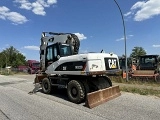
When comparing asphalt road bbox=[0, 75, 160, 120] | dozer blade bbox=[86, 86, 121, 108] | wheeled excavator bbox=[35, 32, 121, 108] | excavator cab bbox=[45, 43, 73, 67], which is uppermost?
excavator cab bbox=[45, 43, 73, 67]

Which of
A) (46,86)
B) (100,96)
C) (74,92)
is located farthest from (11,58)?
(100,96)

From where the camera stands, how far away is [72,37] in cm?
1246

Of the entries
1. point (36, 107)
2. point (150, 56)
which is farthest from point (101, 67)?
point (150, 56)

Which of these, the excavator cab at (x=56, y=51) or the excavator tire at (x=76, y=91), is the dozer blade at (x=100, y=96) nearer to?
the excavator tire at (x=76, y=91)

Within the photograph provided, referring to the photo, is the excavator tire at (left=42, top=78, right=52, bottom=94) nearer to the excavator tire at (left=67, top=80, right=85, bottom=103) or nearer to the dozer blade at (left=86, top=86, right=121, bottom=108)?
the excavator tire at (left=67, top=80, right=85, bottom=103)

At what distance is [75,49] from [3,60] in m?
82.3

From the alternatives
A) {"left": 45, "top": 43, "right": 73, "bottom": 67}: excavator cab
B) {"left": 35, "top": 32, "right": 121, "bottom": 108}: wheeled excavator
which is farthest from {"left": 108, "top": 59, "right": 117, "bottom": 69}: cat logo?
{"left": 45, "top": 43, "right": 73, "bottom": 67}: excavator cab

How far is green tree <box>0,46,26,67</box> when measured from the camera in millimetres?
88188

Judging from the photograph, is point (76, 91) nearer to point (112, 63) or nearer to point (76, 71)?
point (76, 71)

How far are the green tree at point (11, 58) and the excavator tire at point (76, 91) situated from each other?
80454 mm

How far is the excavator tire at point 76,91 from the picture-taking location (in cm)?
953

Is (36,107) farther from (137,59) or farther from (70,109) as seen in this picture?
(137,59)

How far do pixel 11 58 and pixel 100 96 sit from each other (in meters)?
88.6

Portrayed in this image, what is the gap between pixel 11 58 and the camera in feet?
304
